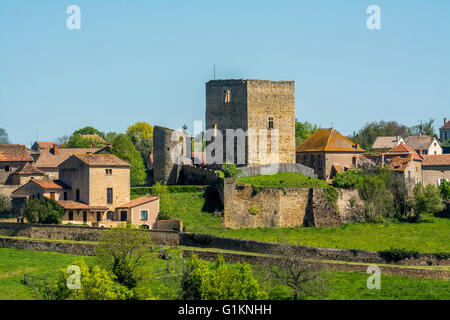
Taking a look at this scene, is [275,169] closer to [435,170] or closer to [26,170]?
[26,170]

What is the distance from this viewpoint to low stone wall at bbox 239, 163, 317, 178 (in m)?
64.1

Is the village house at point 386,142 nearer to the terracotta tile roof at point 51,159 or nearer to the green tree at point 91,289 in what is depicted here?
the terracotta tile roof at point 51,159

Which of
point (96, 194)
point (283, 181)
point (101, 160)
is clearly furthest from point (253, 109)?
point (96, 194)

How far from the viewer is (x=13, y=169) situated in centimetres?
6881

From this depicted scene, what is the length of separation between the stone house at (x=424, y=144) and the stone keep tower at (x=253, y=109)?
152ft

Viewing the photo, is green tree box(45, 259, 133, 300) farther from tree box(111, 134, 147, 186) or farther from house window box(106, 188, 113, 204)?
tree box(111, 134, 147, 186)

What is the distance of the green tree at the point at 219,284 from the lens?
1576 inches

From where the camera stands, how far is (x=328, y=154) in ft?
236

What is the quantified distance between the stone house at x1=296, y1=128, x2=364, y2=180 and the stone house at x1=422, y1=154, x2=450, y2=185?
941 centimetres

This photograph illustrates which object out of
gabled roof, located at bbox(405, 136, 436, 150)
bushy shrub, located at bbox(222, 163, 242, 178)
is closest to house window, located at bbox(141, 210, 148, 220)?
bushy shrub, located at bbox(222, 163, 242, 178)

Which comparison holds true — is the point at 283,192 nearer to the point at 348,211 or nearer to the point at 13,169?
the point at 348,211

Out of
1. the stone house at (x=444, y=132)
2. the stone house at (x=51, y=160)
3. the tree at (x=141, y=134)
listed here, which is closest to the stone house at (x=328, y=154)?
the stone house at (x=51, y=160)

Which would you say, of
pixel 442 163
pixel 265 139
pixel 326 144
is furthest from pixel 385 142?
pixel 265 139

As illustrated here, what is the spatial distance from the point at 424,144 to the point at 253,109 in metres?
50.8
